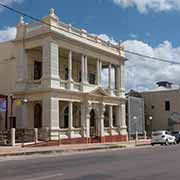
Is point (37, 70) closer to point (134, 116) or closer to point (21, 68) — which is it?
point (21, 68)

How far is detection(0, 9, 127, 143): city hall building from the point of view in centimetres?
3781

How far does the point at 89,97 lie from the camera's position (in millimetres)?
42438

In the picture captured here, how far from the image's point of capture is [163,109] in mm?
70188

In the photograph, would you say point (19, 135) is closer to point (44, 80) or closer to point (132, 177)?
point (44, 80)

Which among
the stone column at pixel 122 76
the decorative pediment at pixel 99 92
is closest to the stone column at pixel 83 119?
the decorative pediment at pixel 99 92

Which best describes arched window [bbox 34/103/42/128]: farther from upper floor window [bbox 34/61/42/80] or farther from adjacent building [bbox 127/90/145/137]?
adjacent building [bbox 127/90/145/137]

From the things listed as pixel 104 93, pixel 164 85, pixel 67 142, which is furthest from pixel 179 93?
pixel 67 142

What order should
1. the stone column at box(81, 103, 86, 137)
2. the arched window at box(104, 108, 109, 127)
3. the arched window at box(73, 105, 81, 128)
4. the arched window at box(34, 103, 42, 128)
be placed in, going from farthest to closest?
the arched window at box(104, 108, 109, 127) < the arched window at box(73, 105, 81, 128) < the stone column at box(81, 103, 86, 137) < the arched window at box(34, 103, 42, 128)

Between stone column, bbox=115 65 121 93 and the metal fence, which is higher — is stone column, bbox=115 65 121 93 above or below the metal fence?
above

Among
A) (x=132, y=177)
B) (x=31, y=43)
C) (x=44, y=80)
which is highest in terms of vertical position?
(x=31, y=43)

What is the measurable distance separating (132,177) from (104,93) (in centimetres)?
3088

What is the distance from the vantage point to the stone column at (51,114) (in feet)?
122

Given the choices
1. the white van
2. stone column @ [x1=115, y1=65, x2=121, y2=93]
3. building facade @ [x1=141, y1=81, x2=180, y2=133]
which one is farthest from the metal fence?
building facade @ [x1=141, y1=81, x2=180, y2=133]

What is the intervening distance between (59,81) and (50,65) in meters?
1.80
